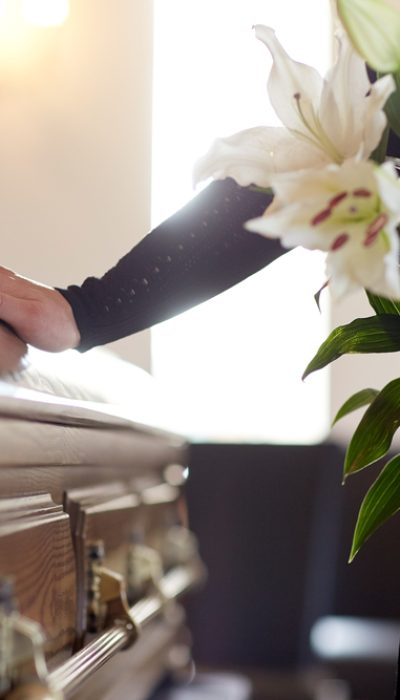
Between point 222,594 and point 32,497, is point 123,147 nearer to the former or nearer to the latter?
point 222,594

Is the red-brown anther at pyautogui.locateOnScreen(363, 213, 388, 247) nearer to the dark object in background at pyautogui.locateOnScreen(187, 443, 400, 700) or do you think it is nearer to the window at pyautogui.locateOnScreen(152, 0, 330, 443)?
the window at pyautogui.locateOnScreen(152, 0, 330, 443)

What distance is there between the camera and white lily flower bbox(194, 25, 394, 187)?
0.49 metres

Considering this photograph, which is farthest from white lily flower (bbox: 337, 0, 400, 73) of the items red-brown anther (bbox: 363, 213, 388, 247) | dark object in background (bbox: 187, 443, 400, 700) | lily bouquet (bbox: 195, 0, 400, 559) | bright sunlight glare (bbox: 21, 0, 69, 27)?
dark object in background (bbox: 187, 443, 400, 700)

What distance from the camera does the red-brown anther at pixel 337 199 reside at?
402 millimetres

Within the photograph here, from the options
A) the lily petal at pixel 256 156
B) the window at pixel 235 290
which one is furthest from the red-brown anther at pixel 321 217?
the window at pixel 235 290

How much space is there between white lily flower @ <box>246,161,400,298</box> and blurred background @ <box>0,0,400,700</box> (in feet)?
5.67

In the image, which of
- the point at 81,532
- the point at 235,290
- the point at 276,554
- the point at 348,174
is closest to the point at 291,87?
the point at 348,174

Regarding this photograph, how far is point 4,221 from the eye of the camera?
226cm

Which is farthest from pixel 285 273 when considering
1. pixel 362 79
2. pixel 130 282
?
pixel 362 79

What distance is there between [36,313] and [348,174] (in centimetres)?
52

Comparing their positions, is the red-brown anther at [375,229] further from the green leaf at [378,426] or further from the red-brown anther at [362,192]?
the green leaf at [378,426]

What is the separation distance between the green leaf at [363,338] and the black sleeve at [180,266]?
0.23 m

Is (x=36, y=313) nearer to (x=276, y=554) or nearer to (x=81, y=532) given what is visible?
(x=81, y=532)

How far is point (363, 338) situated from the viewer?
635mm
